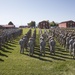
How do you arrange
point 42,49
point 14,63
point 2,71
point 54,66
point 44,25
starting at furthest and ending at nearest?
1. point 44,25
2. point 42,49
3. point 14,63
4. point 54,66
5. point 2,71

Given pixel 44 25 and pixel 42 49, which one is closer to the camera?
pixel 42 49

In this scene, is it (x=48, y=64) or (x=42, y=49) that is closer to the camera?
(x=48, y=64)

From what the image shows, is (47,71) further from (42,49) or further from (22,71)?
(42,49)

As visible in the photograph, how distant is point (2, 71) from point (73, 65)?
6.69 meters

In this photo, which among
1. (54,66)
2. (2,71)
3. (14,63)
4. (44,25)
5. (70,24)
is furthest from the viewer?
(44,25)

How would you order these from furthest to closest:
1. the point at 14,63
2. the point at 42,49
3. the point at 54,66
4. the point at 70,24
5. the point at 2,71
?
the point at 70,24, the point at 42,49, the point at 14,63, the point at 54,66, the point at 2,71

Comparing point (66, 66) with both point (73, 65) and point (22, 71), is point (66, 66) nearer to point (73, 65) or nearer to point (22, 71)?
point (73, 65)

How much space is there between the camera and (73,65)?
1964 centimetres

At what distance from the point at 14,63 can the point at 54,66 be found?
405 centimetres

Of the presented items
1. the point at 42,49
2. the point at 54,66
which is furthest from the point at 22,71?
the point at 42,49

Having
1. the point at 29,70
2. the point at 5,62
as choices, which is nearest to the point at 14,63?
the point at 5,62

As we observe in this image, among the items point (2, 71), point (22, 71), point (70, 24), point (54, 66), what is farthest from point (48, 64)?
point (70, 24)

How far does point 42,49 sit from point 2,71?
9.07 metres

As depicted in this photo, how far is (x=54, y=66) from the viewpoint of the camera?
19250 mm
